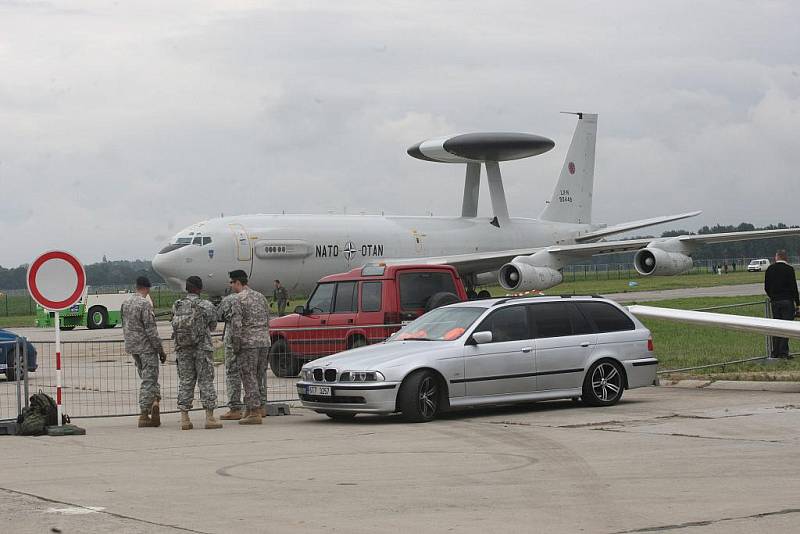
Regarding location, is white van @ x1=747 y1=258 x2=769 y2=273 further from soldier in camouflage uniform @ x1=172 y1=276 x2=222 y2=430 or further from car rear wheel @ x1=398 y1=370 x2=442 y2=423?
soldier in camouflage uniform @ x1=172 y1=276 x2=222 y2=430

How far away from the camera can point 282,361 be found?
1833 cm

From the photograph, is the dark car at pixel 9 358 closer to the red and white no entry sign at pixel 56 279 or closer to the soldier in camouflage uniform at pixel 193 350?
the red and white no entry sign at pixel 56 279

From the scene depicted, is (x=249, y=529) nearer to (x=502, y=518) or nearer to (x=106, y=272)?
(x=502, y=518)

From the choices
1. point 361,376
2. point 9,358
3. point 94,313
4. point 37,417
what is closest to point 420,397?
point 361,376

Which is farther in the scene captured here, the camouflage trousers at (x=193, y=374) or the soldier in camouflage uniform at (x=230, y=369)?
the soldier in camouflage uniform at (x=230, y=369)

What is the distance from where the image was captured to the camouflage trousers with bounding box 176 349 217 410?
550 inches

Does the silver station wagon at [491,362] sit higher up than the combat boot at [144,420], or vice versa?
the silver station wagon at [491,362]

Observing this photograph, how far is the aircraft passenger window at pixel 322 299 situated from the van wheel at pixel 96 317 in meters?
29.1

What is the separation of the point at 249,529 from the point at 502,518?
5.39 feet

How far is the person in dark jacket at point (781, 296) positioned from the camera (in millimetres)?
19805

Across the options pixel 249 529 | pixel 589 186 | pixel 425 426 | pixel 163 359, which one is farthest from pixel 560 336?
pixel 589 186

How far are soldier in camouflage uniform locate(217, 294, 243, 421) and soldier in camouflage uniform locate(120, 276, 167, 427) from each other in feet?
2.70

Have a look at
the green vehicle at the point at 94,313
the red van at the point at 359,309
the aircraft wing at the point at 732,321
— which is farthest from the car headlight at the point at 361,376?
the green vehicle at the point at 94,313

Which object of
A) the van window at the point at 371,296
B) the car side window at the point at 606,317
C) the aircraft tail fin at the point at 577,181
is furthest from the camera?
the aircraft tail fin at the point at 577,181
